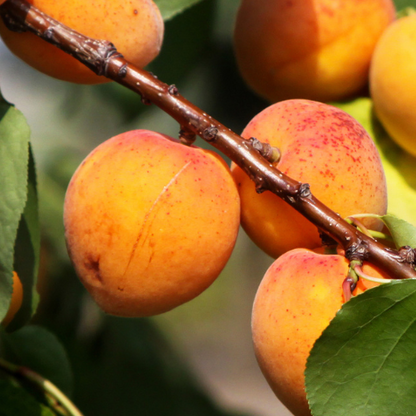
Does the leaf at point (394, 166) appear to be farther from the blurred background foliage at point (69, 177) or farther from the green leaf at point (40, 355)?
the green leaf at point (40, 355)

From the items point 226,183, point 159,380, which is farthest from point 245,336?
point 226,183

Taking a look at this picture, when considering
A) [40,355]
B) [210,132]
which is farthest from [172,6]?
[40,355]

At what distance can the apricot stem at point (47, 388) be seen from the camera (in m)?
0.63

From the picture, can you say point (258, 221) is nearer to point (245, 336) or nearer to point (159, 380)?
point (159, 380)

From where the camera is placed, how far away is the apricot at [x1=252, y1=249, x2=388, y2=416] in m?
0.48

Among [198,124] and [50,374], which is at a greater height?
[198,124]

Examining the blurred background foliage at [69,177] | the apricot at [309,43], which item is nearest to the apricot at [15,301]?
the blurred background foliage at [69,177]

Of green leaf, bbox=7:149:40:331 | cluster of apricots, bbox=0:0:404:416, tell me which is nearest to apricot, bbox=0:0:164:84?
cluster of apricots, bbox=0:0:404:416

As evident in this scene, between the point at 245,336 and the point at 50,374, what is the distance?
130 inches

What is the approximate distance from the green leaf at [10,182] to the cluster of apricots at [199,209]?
61 mm

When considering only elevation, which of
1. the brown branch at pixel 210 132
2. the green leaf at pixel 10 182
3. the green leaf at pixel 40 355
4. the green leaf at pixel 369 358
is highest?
the brown branch at pixel 210 132

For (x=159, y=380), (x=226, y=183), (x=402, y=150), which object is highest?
(x=402, y=150)

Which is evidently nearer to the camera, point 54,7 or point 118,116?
point 54,7

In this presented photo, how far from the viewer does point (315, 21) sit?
80 centimetres
